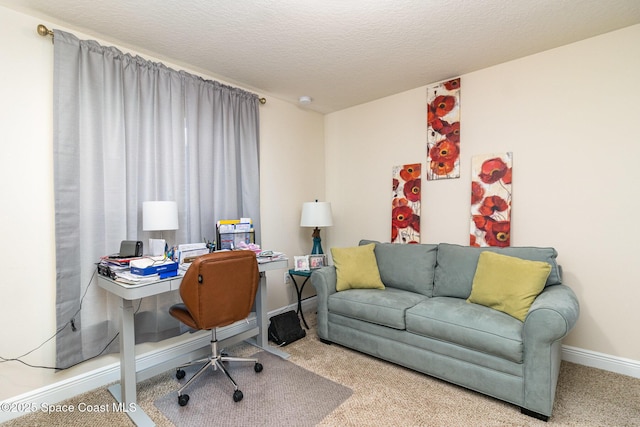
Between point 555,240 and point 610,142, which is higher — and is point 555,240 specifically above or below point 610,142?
below

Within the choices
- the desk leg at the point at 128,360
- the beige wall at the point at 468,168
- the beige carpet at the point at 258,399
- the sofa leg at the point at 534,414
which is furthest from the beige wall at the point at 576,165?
the desk leg at the point at 128,360

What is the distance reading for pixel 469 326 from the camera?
207 centimetres

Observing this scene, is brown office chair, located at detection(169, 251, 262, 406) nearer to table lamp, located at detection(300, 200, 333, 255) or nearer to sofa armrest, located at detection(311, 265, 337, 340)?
sofa armrest, located at detection(311, 265, 337, 340)

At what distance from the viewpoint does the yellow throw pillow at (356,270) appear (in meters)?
2.93

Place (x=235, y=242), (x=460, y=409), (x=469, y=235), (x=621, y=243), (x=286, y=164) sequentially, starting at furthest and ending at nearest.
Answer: (x=286, y=164) → (x=469, y=235) → (x=235, y=242) → (x=621, y=243) → (x=460, y=409)

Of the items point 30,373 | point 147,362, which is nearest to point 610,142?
point 147,362

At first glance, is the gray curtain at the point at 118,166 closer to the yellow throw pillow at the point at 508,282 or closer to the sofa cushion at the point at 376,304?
the sofa cushion at the point at 376,304

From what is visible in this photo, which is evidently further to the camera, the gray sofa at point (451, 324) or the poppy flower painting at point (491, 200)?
the poppy flower painting at point (491, 200)

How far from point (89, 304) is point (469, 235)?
10.4ft

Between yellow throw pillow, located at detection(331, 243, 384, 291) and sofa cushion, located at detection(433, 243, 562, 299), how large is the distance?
0.55m

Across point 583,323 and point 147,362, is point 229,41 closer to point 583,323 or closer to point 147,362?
point 147,362

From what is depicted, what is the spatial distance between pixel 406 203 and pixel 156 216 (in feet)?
7.94

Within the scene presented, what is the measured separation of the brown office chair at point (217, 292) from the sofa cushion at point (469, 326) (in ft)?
4.05

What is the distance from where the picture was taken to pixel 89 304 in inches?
84.6
